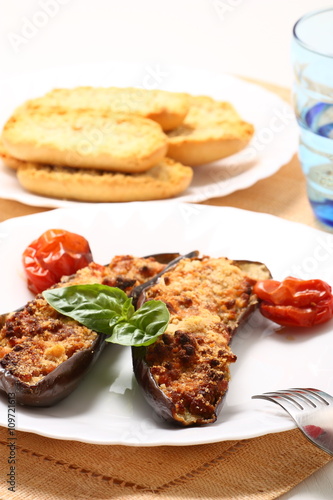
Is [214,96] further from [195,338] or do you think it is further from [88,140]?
[195,338]

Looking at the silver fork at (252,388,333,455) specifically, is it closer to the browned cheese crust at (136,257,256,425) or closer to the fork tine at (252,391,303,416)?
the fork tine at (252,391,303,416)

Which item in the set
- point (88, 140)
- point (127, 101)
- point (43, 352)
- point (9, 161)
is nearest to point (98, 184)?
point (88, 140)

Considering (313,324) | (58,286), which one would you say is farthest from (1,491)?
(313,324)

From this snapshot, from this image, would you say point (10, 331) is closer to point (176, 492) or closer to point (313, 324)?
point (176, 492)

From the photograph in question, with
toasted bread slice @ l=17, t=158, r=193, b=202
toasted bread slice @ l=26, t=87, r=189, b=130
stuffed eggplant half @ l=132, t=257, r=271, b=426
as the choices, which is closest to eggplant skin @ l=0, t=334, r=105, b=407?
stuffed eggplant half @ l=132, t=257, r=271, b=426

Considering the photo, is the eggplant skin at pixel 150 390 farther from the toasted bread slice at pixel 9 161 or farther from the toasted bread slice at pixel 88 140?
the toasted bread slice at pixel 9 161
